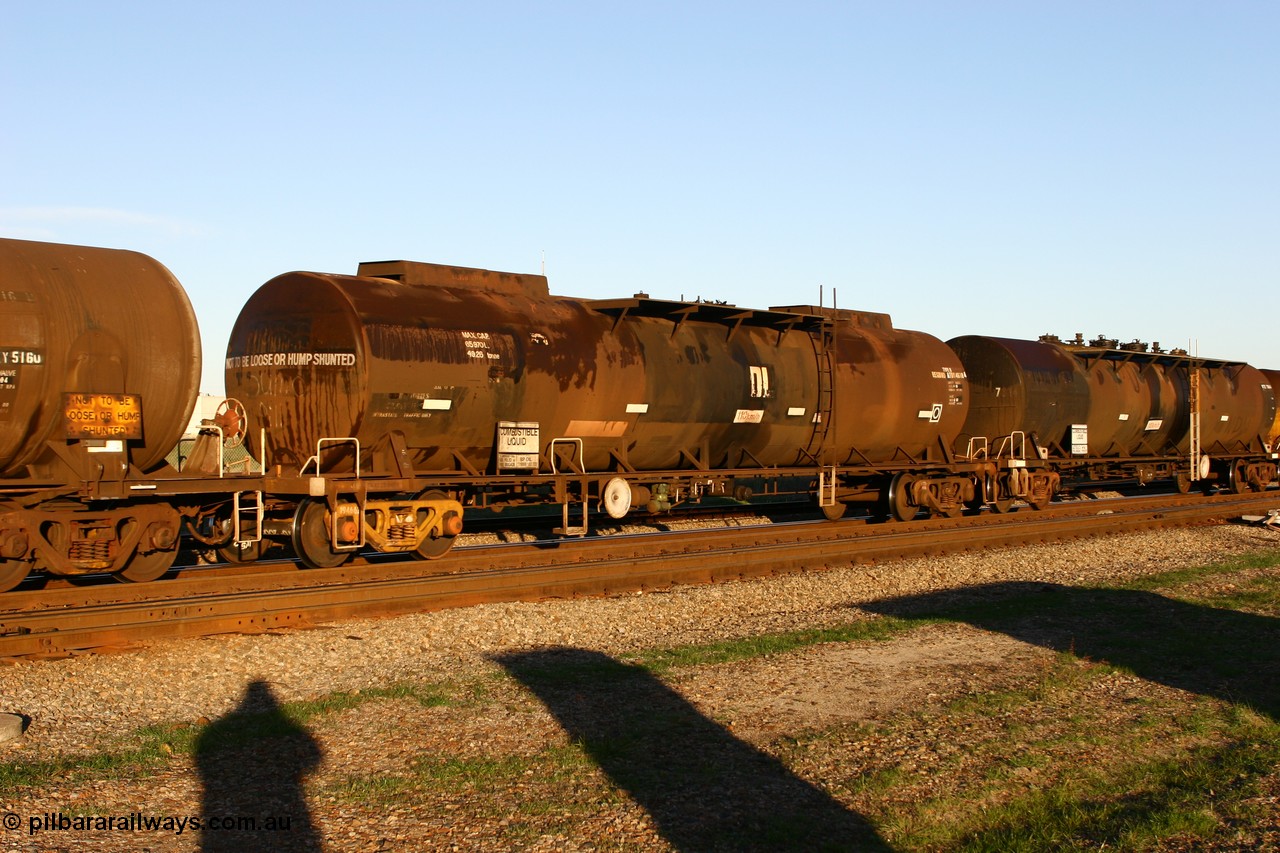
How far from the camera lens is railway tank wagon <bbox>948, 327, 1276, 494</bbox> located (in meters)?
25.7

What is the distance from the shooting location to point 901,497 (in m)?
23.1

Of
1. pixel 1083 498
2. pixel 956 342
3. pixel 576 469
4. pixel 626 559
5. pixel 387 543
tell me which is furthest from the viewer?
pixel 1083 498

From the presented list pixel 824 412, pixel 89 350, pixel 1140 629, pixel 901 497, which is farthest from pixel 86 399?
pixel 901 497

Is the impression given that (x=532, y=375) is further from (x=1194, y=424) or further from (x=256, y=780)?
(x=1194, y=424)

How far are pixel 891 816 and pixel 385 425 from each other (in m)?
10.1

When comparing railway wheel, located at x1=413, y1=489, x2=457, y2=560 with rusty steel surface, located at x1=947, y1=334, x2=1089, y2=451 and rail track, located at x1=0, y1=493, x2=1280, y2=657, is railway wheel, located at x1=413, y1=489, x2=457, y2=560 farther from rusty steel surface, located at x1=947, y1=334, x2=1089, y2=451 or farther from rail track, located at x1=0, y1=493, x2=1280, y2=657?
rusty steel surface, located at x1=947, y1=334, x2=1089, y2=451

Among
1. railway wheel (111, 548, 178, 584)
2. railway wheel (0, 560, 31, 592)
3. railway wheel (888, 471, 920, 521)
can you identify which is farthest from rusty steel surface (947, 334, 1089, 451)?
railway wheel (0, 560, 31, 592)

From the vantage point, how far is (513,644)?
11.4 metres

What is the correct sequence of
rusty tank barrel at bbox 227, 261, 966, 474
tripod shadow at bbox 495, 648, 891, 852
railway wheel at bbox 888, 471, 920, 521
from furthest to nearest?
railway wheel at bbox 888, 471, 920, 521 < rusty tank barrel at bbox 227, 261, 966, 474 < tripod shadow at bbox 495, 648, 891, 852

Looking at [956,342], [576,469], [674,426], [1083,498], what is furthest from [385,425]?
[1083,498]

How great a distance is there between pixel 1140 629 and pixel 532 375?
28.4ft

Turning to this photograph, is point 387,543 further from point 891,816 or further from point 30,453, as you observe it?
point 891,816

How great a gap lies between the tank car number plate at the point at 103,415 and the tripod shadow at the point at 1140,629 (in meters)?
8.84

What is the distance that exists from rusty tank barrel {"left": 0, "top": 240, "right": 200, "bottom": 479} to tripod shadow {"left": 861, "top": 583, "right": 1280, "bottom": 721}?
8.77m
